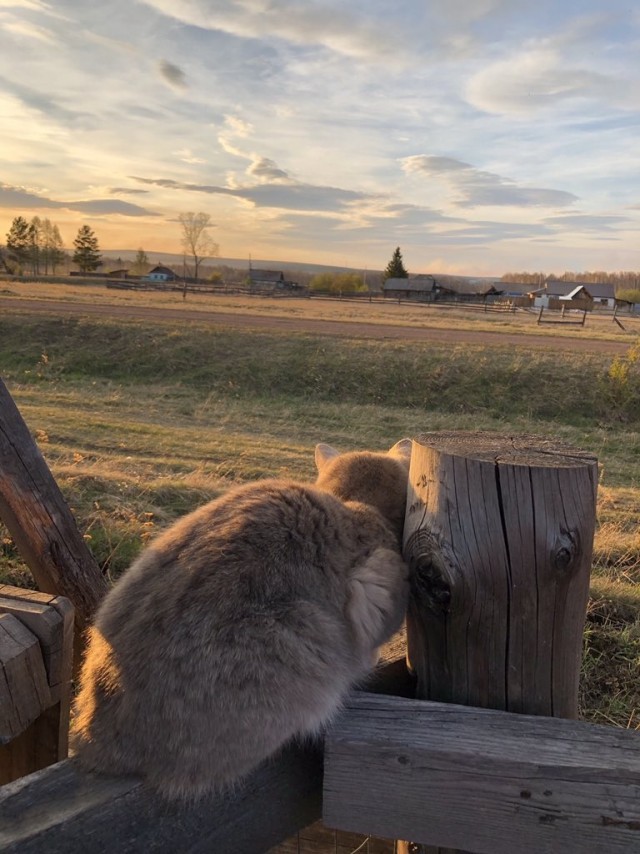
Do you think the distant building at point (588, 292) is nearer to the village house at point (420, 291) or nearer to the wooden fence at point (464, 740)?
the village house at point (420, 291)

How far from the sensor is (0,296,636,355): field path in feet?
92.0

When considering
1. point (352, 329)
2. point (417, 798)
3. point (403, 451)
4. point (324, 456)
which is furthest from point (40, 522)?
point (352, 329)

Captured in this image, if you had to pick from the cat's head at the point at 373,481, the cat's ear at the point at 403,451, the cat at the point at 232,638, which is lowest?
the cat at the point at 232,638

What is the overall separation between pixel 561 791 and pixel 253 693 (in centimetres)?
84

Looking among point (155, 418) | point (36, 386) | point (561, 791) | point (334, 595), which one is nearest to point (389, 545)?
point (334, 595)

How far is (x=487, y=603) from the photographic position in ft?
6.39

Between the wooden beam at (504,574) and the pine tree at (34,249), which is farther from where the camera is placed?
the pine tree at (34,249)

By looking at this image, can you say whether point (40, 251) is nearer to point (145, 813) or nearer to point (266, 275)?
point (266, 275)

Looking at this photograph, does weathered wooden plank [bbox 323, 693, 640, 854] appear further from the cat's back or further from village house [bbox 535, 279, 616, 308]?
village house [bbox 535, 279, 616, 308]

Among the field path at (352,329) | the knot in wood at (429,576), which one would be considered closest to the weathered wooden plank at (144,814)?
the knot in wood at (429,576)

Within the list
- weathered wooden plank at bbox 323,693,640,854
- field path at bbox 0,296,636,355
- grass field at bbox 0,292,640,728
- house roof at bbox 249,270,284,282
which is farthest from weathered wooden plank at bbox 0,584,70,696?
house roof at bbox 249,270,284,282

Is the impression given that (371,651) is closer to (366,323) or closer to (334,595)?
(334,595)

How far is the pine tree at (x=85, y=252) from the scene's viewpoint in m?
96.1

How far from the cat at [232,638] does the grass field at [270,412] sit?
2112mm
